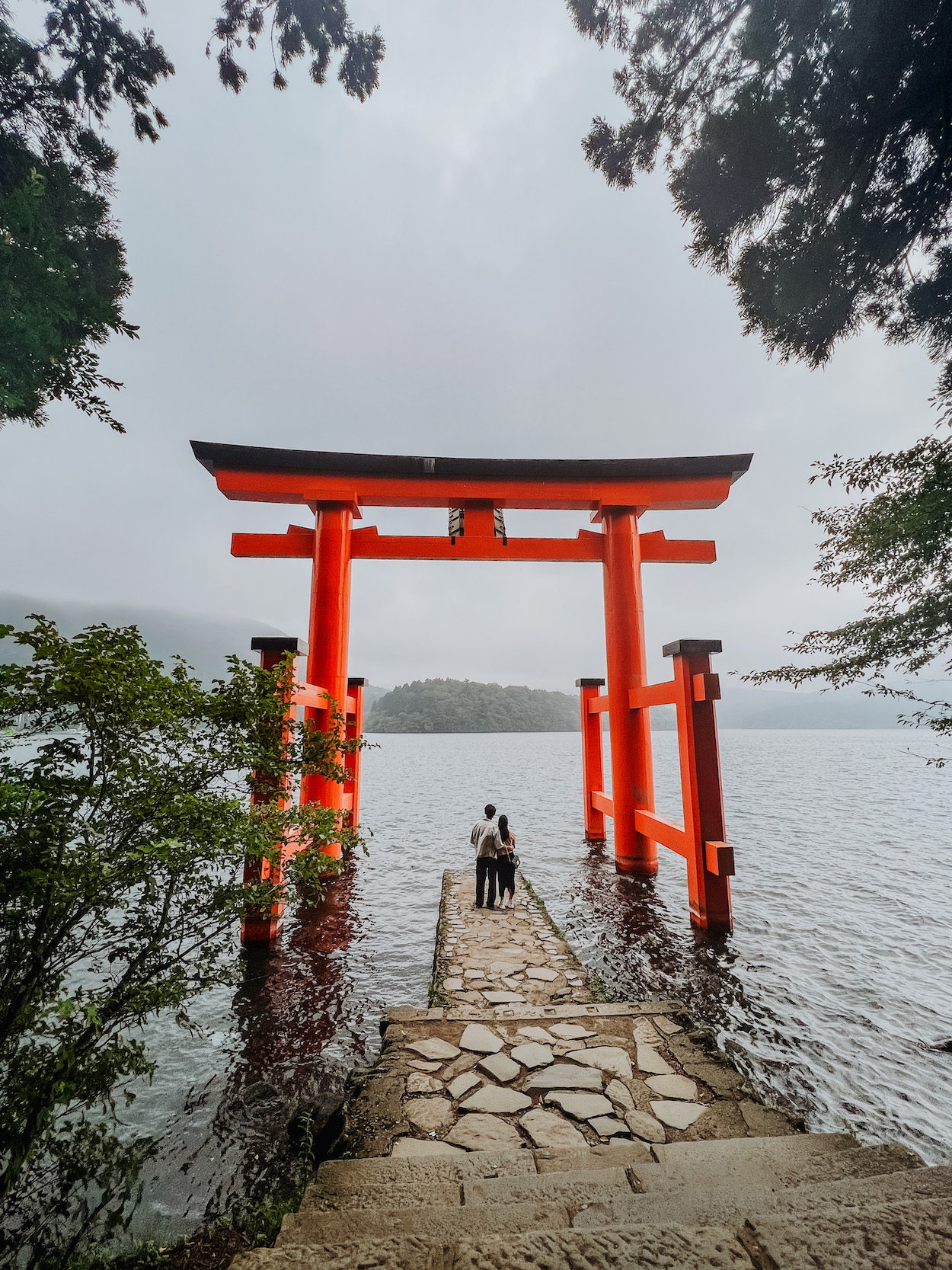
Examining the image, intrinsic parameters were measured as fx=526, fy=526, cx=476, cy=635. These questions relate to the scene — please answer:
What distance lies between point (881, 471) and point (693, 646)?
2.59m

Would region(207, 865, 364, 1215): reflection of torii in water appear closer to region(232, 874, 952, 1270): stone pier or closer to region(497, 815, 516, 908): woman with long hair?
region(232, 874, 952, 1270): stone pier

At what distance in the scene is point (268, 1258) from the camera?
5.17 ft

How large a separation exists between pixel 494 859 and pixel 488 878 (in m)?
0.38

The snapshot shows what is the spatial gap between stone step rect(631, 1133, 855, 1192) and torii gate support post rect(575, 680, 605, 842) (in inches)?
289

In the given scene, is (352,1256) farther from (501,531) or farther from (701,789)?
(501,531)

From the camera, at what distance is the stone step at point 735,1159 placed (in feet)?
6.72

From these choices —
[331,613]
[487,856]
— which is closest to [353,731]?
[331,613]

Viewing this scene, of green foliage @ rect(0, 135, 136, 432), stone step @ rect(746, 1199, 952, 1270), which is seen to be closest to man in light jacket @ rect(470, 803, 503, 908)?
stone step @ rect(746, 1199, 952, 1270)

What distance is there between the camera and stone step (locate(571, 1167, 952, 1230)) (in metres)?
1.63

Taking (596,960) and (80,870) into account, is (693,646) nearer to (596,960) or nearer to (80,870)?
(596,960)

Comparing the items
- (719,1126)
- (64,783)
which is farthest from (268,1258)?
(719,1126)

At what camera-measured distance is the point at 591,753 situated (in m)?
10.3

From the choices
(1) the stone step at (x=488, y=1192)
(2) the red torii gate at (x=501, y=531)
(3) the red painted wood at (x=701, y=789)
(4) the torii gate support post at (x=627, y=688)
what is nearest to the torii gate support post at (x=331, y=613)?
(2) the red torii gate at (x=501, y=531)

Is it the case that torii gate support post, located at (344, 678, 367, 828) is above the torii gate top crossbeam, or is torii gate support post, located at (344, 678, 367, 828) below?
below
